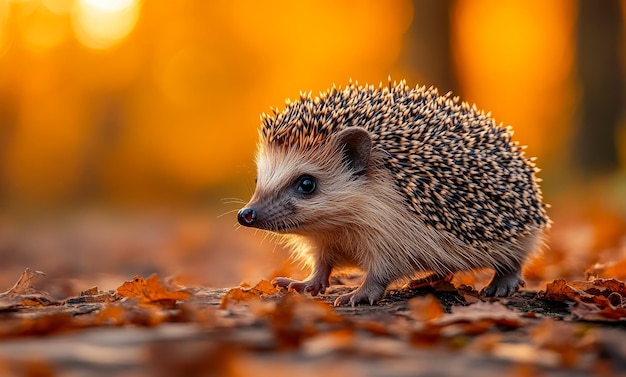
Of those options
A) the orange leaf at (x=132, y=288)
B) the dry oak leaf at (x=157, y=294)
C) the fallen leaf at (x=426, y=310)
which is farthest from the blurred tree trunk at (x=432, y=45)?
the fallen leaf at (x=426, y=310)

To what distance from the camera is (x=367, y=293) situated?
18.1 feet

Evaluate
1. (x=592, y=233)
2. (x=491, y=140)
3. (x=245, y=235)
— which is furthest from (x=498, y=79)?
(x=491, y=140)

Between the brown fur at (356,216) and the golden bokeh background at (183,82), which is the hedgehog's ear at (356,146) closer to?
the brown fur at (356,216)

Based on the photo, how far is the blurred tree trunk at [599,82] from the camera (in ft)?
63.7

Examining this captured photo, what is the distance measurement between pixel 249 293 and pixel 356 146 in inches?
53.3

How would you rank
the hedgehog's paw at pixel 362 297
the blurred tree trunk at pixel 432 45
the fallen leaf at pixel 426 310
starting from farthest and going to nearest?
1. the blurred tree trunk at pixel 432 45
2. the hedgehog's paw at pixel 362 297
3. the fallen leaf at pixel 426 310

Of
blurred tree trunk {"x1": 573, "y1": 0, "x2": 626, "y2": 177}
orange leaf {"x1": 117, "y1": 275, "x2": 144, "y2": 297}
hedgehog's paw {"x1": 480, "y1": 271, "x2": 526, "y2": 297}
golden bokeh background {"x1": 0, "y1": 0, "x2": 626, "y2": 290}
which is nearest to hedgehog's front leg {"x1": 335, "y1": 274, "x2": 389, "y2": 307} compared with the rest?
hedgehog's paw {"x1": 480, "y1": 271, "x2": 526, "y2": 297}

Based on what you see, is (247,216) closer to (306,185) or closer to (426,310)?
(306,185)

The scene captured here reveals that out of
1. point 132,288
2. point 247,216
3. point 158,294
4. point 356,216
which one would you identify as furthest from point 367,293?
point 132,288

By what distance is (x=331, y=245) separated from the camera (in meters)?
6.20

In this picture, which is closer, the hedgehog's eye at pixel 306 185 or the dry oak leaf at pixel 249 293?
the dry oak leaf at pixel 249 293

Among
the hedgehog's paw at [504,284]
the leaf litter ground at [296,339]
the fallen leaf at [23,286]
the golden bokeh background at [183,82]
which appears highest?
the golden bokeh background at [183,82]

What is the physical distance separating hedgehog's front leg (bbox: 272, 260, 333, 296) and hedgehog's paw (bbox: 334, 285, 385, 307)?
582 millimetres

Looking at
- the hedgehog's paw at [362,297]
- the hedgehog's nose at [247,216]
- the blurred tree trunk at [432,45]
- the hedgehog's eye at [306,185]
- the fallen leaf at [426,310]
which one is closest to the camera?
the fallen leaf at [426,310]
